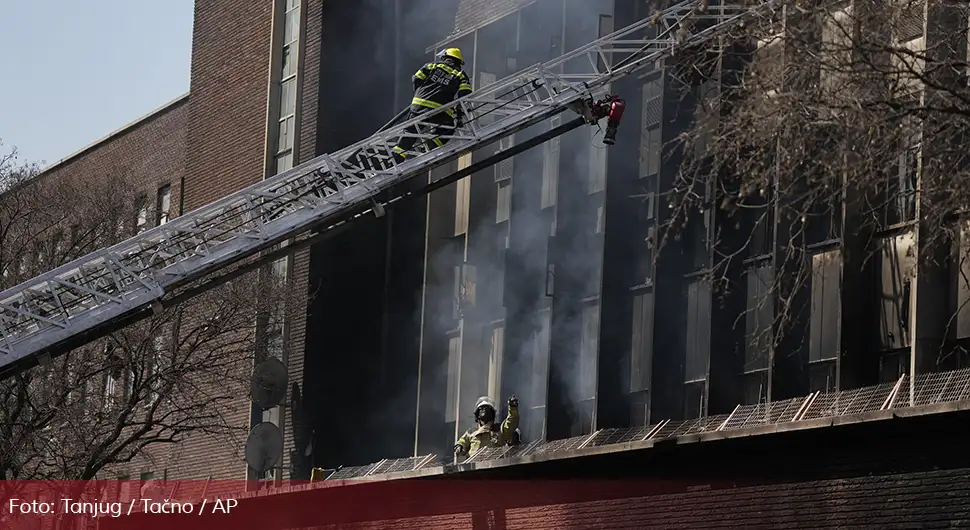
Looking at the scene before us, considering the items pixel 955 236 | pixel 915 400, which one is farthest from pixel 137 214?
pixel 955 236

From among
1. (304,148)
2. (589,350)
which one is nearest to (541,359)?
(589,350)

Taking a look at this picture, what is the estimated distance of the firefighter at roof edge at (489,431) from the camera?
63.8 ft

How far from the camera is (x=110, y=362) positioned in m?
23.7

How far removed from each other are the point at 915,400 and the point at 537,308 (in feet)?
27.2

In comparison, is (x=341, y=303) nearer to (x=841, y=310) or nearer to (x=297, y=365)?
(x=297, y=365)

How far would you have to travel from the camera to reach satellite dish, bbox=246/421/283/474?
78.0 ft

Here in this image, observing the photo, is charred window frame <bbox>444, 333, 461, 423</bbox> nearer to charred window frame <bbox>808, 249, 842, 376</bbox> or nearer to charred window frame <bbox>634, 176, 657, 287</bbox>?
charred window frame <bbox>634, 176, 657, 287</bbox>

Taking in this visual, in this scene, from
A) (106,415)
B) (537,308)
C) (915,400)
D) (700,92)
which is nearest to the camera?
(915,400)

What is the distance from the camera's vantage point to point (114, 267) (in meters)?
16.3


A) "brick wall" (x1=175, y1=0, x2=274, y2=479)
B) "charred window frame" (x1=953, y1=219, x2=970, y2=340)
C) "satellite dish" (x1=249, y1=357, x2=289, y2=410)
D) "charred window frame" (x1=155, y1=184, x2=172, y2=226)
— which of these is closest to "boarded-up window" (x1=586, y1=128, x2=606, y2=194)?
"satellite dish" (x1=249, y1=357, x2=289, y2=410)

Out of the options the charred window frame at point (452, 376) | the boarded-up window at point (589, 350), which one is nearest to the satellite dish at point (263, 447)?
the charred window frame at point (452, 376)

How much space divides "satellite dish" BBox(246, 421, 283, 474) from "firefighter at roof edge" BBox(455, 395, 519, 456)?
484 centimetres

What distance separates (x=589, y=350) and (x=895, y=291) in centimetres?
552

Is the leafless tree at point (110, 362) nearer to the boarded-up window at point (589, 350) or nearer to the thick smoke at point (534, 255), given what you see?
the thick smoke at point (534, 255)
